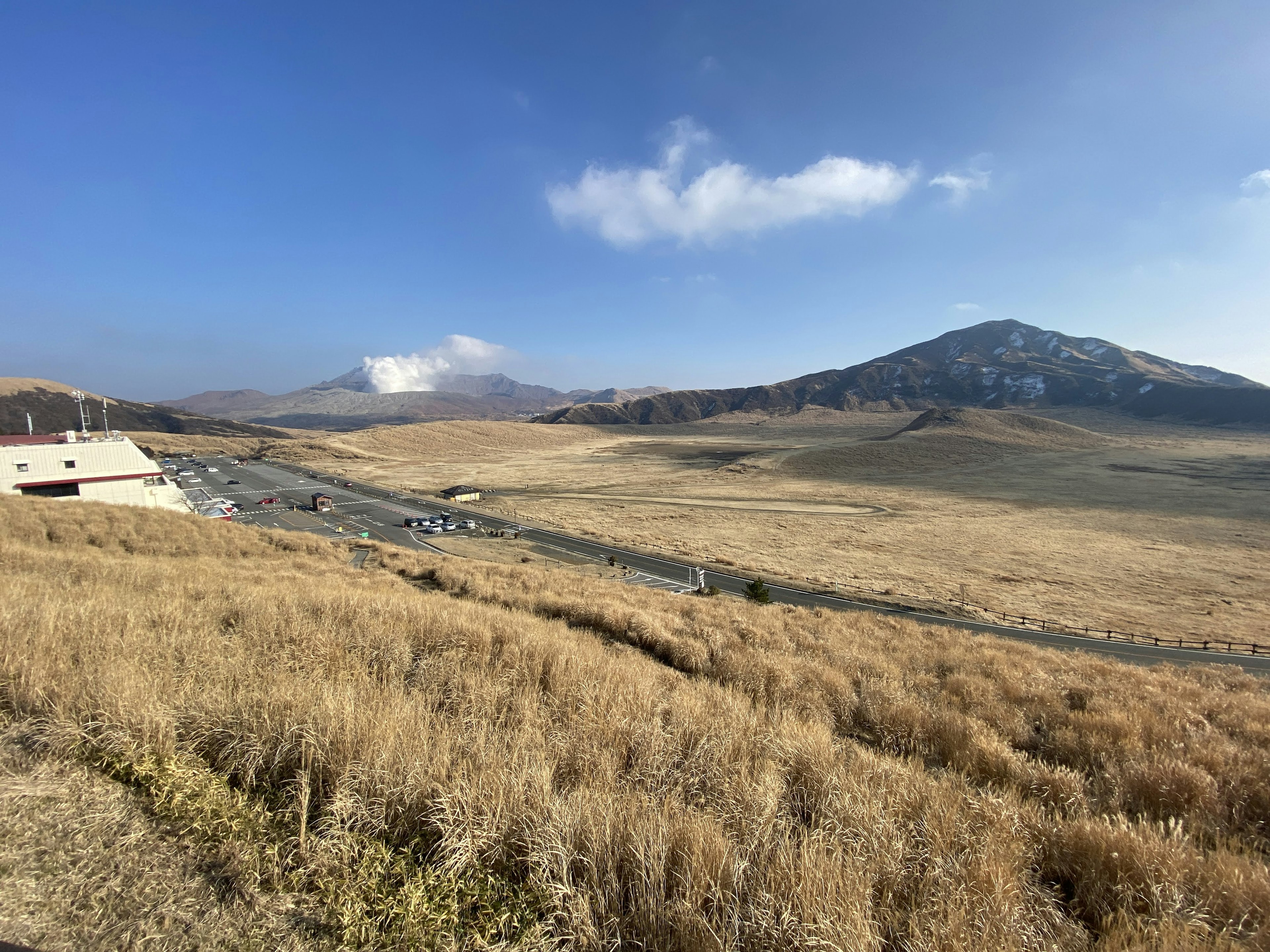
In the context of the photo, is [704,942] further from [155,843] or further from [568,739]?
[155,843]

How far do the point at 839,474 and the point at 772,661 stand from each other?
3335 inches

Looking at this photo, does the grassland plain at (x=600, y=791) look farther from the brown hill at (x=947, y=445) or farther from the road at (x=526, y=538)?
the brown hill at (x=947, y=445)

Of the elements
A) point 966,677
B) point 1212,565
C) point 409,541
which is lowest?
point 1212,565

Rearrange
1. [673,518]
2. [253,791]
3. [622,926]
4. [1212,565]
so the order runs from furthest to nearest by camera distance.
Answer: [673,518] < [1212,565] < [253,791] < [622,926]

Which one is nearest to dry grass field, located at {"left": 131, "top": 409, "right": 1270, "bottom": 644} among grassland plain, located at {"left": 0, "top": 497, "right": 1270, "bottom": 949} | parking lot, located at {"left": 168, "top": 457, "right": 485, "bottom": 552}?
parking lot, located at {"left": 168, "top": 457, "right": 485, "bottom": 552}

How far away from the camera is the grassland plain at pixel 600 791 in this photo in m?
2.38

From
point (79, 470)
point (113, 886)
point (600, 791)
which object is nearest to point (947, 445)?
point (600, 791)

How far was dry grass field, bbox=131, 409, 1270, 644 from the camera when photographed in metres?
33.0

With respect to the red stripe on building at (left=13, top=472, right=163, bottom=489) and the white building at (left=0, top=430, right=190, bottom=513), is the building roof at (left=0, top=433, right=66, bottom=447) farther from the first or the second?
the red stripe on building at (left=13, top=472, right=163, bottom=489)

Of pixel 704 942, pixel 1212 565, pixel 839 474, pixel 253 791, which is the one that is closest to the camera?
pixel 704 942

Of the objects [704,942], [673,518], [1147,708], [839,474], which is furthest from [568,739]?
[839,474]

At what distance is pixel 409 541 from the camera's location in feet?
127

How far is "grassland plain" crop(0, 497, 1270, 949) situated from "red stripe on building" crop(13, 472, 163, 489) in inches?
1384

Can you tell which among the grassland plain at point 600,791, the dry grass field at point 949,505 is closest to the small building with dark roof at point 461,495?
the dry grass field at point 949,505
